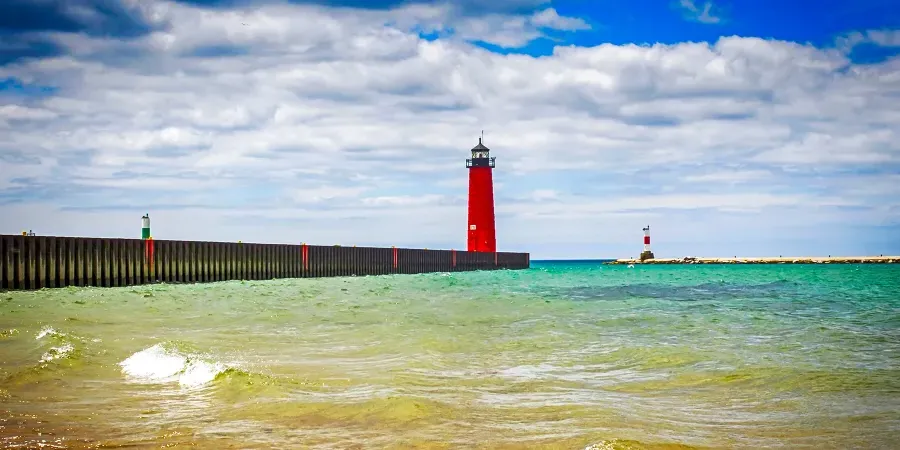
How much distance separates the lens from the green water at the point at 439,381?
15.9 ft

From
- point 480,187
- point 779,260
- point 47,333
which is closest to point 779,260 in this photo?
point 779,260

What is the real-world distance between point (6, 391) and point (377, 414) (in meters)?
2.94

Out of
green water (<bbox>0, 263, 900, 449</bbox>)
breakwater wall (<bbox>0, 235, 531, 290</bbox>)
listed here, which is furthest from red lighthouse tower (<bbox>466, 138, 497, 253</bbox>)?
green water (<bbox>0, 263, 900, 449</bbox>)

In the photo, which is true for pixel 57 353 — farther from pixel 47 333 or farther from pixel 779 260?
pixel 779 260

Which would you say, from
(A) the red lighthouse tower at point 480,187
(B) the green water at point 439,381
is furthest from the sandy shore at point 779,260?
(B) the green water at point 439,381

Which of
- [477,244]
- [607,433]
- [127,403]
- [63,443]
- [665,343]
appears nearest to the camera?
[63,443]

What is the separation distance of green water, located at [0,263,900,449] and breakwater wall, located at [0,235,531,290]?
565 cm

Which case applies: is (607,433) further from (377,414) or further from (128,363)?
(128,363)

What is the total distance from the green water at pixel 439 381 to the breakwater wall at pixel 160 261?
565 centimetres

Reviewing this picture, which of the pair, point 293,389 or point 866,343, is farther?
point 866,343

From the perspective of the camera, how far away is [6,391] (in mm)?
6090

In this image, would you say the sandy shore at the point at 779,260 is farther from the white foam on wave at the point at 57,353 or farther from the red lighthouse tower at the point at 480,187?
the white foam on wave at the point at 57,353

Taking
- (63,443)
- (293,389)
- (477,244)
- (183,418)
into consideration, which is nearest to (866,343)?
(293,389)

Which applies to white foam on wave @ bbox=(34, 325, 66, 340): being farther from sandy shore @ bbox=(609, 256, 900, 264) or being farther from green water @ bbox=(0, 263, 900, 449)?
sandy shore @ bbox=(609, 256, 900, 264)
